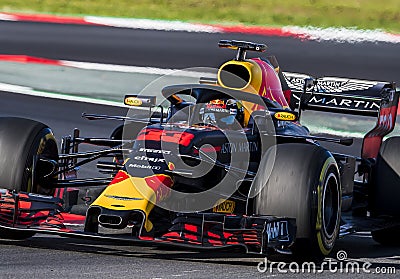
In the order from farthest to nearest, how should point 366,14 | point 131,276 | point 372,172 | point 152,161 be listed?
point 366,14
point 372,172
point 152,161
point 131,276

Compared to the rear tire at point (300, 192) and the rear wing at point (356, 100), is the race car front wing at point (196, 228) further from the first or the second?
the rear wing at point (356, 100)

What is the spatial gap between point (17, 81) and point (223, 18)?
13.6ft

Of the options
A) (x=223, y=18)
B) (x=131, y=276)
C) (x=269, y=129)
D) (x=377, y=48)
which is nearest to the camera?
(x=131, y=276)

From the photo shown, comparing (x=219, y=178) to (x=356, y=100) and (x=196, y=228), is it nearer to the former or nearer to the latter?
(x=196, y=228)

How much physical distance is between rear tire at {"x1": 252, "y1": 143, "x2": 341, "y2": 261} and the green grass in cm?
938

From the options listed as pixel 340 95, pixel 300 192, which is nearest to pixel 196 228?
pixel 300 192

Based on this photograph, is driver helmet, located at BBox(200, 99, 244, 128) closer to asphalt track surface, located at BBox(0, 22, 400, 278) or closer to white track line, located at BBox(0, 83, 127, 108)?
asphalt track surface, located at BBox(0, 22, 400, 278)

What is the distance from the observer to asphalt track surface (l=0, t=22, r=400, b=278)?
25.4ft

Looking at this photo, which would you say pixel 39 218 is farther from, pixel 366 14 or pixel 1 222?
pixel 366 14

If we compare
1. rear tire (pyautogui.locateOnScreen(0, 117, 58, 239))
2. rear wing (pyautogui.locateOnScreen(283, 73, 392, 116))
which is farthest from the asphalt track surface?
rear wing (pyautogui.locateOnScreen(283, 73, 392, 116))

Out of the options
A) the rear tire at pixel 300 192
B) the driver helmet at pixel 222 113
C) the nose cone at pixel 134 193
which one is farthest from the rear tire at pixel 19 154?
the rear tire at pixel 300 192

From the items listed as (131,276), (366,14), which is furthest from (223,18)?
(131,276)

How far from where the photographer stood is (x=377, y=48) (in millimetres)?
16719

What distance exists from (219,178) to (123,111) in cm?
A: 734
